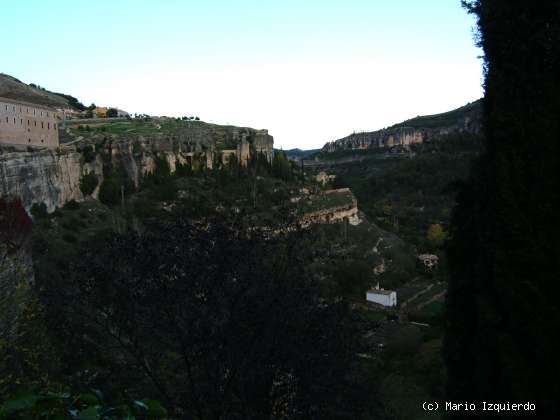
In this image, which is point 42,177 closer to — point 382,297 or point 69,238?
point 69,238

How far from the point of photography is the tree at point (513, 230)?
224 inches

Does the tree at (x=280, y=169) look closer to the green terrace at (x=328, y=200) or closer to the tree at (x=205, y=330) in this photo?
the green terrace at (x=328, y=200)

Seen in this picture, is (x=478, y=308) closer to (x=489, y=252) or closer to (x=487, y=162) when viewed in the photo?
(x=489, y=252)

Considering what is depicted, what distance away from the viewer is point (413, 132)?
5379 inches

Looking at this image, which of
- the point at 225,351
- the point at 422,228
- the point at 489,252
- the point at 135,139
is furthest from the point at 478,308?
the point at 422,228

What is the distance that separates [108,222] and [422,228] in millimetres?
38083

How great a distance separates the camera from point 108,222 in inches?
1203

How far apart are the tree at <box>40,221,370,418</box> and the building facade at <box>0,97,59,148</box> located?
2223 centimetres

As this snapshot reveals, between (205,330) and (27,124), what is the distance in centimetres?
2659

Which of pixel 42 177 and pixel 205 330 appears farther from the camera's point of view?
pixel 42 177

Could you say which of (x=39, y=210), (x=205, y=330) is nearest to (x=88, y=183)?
(x=39, y=210)

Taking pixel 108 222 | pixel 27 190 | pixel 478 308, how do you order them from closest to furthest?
pixel 478 308, pixel 27 190, pixel 108 222

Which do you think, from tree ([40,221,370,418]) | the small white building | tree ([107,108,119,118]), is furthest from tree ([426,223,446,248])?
tree ([107,108,119,118])

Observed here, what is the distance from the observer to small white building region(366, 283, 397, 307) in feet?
104
